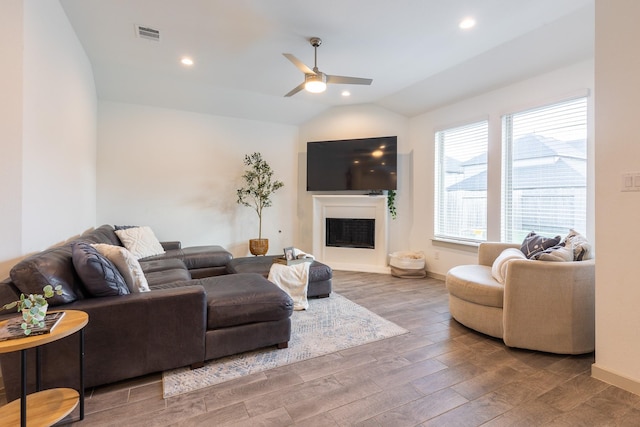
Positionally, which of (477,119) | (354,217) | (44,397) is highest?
(477,119)

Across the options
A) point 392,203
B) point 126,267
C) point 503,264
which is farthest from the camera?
point 392,203

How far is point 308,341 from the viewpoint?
2549 millimetres

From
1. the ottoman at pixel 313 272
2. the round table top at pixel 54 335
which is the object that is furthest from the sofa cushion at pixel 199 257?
the round table top at pixel 54 335

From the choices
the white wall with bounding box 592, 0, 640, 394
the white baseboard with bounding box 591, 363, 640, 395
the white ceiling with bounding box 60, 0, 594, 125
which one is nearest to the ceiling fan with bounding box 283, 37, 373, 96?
the white ceiling with bounding box 60, 0, 594, 125

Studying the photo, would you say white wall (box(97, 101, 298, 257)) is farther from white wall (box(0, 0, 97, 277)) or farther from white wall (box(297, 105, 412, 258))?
white wall (box(0, 0, 97, 277))

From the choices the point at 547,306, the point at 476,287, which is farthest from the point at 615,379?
the point at 476,287

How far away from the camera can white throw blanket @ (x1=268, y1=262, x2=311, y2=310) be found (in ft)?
10.9

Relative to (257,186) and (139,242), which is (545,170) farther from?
(139,242)

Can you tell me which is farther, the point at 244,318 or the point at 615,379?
the point at 244,318

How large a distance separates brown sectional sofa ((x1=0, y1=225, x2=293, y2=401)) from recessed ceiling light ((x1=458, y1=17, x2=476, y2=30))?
3.05m

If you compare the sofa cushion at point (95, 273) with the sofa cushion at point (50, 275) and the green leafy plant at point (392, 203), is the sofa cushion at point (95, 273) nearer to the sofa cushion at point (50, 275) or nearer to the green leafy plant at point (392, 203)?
the sofa cushion at point (50, 275)

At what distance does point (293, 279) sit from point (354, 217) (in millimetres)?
2329

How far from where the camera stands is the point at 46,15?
2.31 meters

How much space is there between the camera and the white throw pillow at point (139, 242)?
12.6ft
